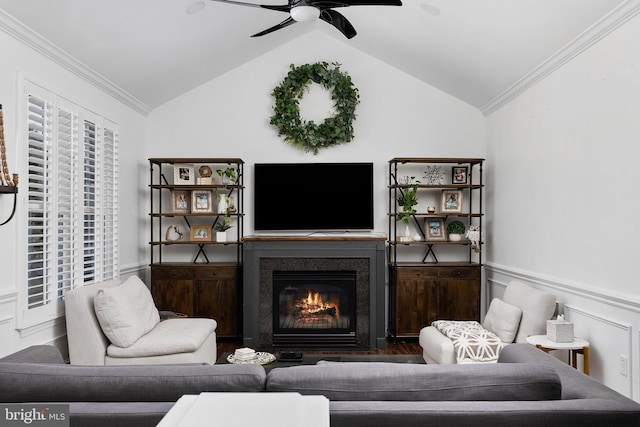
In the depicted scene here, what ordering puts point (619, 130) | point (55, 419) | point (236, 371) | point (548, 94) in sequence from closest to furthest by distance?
1. point (55, 419)
2. point (236, 371)
3. point (619, 130)
4. point (548, 94)

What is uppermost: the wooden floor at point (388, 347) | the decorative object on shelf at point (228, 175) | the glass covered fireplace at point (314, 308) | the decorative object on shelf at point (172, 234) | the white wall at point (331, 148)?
the white wall at point (331, 148)

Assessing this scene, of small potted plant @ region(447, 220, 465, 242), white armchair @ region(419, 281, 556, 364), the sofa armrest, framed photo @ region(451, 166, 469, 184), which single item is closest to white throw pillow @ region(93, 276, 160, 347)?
the sofa armrest

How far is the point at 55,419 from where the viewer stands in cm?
133

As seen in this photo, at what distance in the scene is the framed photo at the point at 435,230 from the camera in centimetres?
597

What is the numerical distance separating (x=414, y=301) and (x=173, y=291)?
274 centimetres

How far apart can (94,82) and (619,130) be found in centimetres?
430

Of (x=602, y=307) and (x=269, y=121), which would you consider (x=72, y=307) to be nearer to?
(x=269, y=121)

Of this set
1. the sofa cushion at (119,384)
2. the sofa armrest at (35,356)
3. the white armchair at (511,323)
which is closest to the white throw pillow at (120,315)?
the sofa armrest at (35,356)

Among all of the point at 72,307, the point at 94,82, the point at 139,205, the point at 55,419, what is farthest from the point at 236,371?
the point at 139,205

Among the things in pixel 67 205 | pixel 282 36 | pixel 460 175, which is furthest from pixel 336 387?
pixel 282 36

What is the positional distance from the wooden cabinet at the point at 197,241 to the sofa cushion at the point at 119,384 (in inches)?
155

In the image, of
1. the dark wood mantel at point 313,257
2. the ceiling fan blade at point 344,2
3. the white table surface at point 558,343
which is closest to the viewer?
the ceiling fan blade at point 344,2

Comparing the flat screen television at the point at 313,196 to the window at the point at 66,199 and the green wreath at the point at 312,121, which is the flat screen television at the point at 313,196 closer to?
the green wreath at the point at 312,121

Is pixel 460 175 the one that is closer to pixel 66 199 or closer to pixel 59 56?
pixel 66 199
